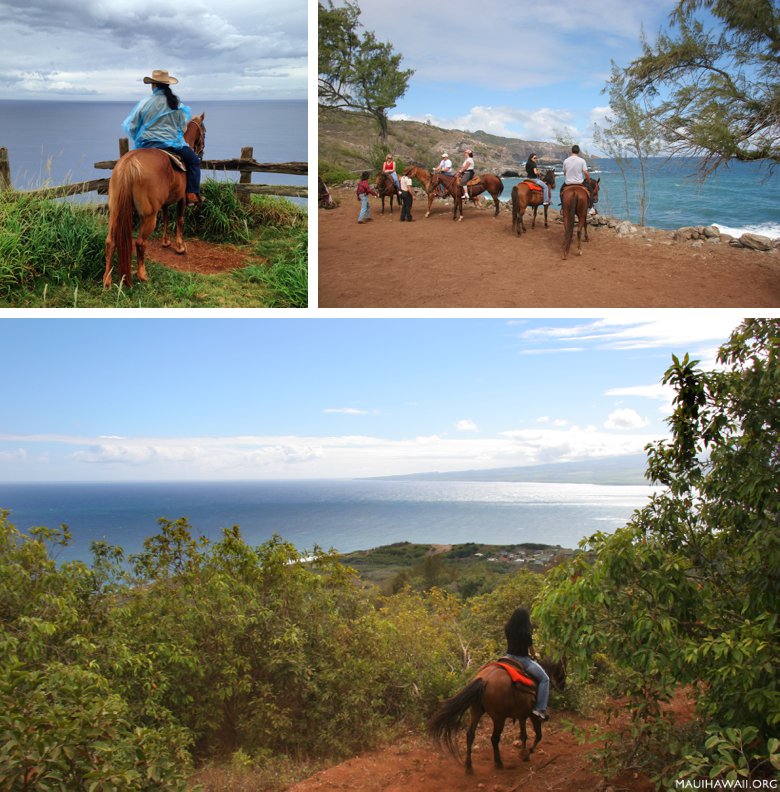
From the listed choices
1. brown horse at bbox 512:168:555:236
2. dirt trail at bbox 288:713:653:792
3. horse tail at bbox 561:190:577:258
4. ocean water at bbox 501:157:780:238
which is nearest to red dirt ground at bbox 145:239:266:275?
horse tail at bbox 561:190:577:258

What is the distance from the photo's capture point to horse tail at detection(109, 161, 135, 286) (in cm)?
562

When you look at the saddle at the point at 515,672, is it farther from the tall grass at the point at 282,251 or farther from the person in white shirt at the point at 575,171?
the person in white shirt at the point at 575,171

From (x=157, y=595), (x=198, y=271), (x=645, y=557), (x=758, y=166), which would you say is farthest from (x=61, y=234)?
(x=758, y=166)

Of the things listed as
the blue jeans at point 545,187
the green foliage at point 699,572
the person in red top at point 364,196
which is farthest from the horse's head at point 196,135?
the green foliage at point 699,572

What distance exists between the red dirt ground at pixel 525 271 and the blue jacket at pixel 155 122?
6.16 feet

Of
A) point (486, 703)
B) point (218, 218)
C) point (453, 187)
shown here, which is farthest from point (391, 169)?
point (486, 703)

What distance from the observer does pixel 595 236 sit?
8.59 m

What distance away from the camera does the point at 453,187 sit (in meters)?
10.1

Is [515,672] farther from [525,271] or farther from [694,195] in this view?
[694,195]

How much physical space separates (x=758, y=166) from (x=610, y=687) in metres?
6.91

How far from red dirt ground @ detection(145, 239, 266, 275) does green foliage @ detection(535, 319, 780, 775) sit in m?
3.93

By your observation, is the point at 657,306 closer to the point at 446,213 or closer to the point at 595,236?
the point at 595,236

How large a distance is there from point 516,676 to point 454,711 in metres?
0.52

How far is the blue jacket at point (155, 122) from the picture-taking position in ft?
19.4
